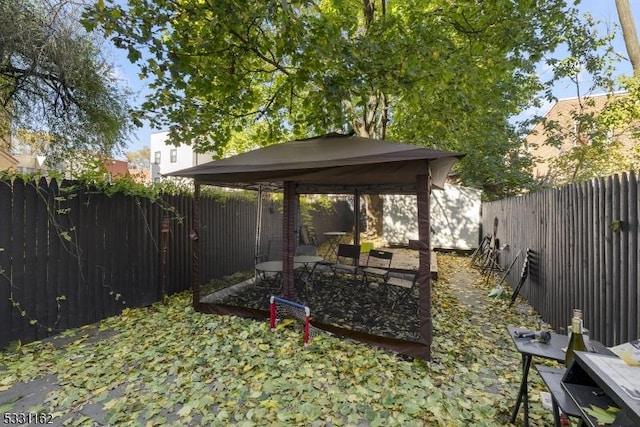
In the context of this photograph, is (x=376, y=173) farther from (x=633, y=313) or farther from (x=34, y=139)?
(x=34, y=139)

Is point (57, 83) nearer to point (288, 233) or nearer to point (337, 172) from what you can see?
point (288, 233)

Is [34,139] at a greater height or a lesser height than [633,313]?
greater

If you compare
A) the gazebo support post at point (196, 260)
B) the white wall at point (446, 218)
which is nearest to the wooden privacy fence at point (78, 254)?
the gazebo support post at point (196, 260)

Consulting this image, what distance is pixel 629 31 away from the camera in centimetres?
766

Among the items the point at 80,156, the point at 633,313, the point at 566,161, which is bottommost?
the point at 633,313

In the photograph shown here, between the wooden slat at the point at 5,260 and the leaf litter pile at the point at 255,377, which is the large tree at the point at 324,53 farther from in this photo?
the leaf litter pile at the point at 255,377

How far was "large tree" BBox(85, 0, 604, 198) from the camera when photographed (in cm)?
440

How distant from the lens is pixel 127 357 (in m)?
3.32

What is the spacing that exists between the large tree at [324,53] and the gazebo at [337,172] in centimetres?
141

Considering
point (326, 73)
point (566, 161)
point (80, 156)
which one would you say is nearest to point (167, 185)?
point (80, 156)

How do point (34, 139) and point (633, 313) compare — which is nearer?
point (633, 313)

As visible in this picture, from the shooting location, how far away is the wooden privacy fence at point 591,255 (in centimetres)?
265

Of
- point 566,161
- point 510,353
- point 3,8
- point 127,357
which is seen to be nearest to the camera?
point 127,357

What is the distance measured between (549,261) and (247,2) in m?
5.77
